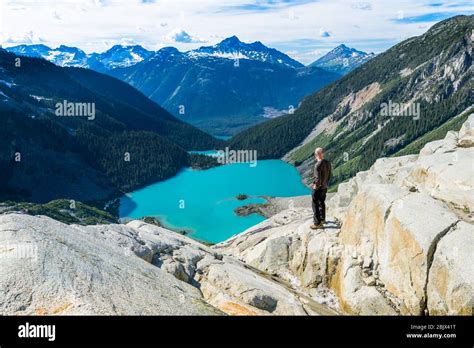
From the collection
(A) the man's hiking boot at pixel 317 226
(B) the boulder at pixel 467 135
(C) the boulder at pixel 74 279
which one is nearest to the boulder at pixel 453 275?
(C) the boulder at pixel 74 279

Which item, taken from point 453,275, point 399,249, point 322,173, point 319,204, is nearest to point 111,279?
point 322,173

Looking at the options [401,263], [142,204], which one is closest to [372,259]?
[401,263]

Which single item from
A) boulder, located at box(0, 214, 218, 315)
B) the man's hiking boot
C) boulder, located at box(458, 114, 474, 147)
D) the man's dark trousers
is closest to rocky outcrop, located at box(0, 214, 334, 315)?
boulder, located at box(0, 214, 218, 315)

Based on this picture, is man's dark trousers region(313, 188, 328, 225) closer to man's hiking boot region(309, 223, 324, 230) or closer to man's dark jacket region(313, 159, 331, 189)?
man's hiking boot region(309, 223, 324, 230)

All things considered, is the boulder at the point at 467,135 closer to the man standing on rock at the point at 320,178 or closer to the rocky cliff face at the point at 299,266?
the rocky cliff face at the point at 299,266

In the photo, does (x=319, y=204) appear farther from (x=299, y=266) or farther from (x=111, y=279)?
(x=111, y=279)
